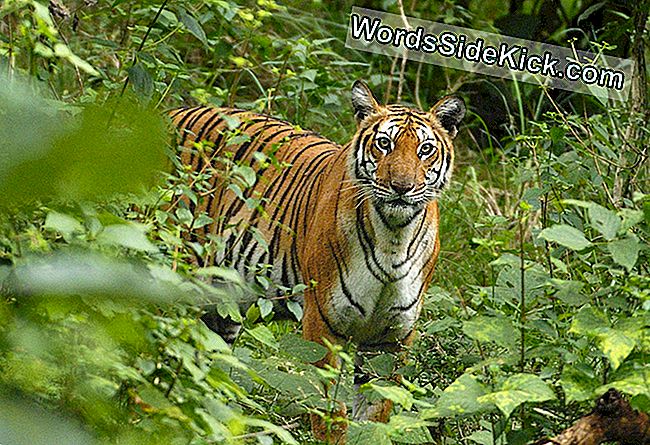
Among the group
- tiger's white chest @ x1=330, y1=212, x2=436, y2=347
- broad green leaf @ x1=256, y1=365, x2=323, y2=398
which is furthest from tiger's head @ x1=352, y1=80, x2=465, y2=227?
broad green leaf @ x1=256, y1=365, x2=323, y2=398

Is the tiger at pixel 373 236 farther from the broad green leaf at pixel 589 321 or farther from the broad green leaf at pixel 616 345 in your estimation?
the broad green leaf at pixel 616 345

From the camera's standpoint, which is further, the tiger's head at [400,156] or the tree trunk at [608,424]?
the tiger's head at [400,156]

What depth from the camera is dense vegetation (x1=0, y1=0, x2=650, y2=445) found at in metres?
0.57

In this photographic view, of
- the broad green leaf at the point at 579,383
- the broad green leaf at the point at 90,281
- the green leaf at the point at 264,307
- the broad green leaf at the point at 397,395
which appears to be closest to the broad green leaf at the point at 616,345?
the broad green leaf at the point at 579,383

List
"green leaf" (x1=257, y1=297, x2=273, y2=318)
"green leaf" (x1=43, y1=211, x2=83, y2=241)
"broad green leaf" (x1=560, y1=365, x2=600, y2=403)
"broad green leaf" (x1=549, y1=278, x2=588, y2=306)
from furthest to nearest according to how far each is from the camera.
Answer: "green leaf" (x1=257, y1=297, x2=273, y2=318), "broad green leaf" (x1=549, y1=278, x2=588, y2=306), "broad green leaf" (x1=560, y1=365, x2=600, y2=403), "green leaf" (x1=43, y1=211, x2=83, y2=241)

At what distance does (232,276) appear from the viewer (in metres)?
1.81

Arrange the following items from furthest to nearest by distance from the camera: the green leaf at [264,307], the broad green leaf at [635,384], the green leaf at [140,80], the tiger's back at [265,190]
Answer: the tiger's back at [265,190], the green leaf at [264,307], the green leaf at [140,80], the broad green leaf at [635,384]

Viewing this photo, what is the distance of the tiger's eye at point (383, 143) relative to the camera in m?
3.93

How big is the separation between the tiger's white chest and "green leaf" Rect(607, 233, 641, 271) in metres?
1.81

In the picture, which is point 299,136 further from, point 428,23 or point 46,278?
point 46,278

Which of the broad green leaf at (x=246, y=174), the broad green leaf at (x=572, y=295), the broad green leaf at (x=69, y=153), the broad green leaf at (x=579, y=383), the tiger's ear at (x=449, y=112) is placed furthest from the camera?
the tiger's ear at (x=449, y=112)

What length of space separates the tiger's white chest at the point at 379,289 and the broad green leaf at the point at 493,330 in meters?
1.47

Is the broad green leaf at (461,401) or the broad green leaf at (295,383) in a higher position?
the broad green leaf at (461,401)

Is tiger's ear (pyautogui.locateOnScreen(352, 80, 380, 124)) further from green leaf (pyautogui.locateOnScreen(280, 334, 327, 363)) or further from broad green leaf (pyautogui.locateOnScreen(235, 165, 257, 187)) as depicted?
broad green leaf (pyautogui.locateOnScreen(235, 165, 257, 187))
